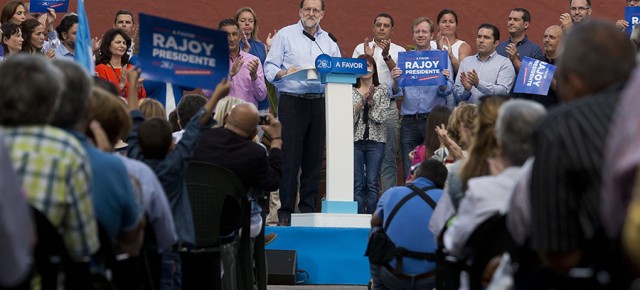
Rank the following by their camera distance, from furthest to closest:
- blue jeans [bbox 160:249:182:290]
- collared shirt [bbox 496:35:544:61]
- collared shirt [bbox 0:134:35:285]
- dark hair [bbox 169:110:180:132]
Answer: collared shirt [bbox 496:35:544:61]
dark hair [bbox 169:110:180:132]
blue jeans [bbox 160:249:182:290]
collared shirt [bbox 0:134:35:285]

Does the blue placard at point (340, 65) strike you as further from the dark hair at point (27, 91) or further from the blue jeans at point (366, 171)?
the dark hair at point (27, 91)

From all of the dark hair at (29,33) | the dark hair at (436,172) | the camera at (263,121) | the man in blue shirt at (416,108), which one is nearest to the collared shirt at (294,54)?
the man in blue shirt at (416,108)

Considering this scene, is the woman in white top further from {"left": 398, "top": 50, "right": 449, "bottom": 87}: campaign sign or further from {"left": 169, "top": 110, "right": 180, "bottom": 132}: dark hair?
{"left": 169, "top": 110, "right": 180, "bottom": 132}: dark hair

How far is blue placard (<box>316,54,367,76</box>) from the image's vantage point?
13844 mm

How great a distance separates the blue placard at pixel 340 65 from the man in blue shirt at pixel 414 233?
5.00m

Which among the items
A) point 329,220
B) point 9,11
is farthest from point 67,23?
point 329,220

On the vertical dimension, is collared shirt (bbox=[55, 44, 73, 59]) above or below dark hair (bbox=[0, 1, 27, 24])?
below

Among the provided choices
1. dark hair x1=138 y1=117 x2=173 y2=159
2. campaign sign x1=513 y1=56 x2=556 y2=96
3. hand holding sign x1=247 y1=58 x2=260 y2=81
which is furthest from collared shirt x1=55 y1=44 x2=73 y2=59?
dark hair x1=138 y1=117 x2=173 y2=159

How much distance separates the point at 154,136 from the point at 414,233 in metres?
1.94

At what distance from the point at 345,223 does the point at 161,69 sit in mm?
6151

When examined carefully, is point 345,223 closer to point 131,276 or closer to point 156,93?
point 156,93

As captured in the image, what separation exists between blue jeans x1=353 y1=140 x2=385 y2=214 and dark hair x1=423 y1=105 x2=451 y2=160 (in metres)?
4.44

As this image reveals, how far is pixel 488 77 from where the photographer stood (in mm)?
14969

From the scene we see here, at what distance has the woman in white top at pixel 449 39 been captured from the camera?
1569 cm
